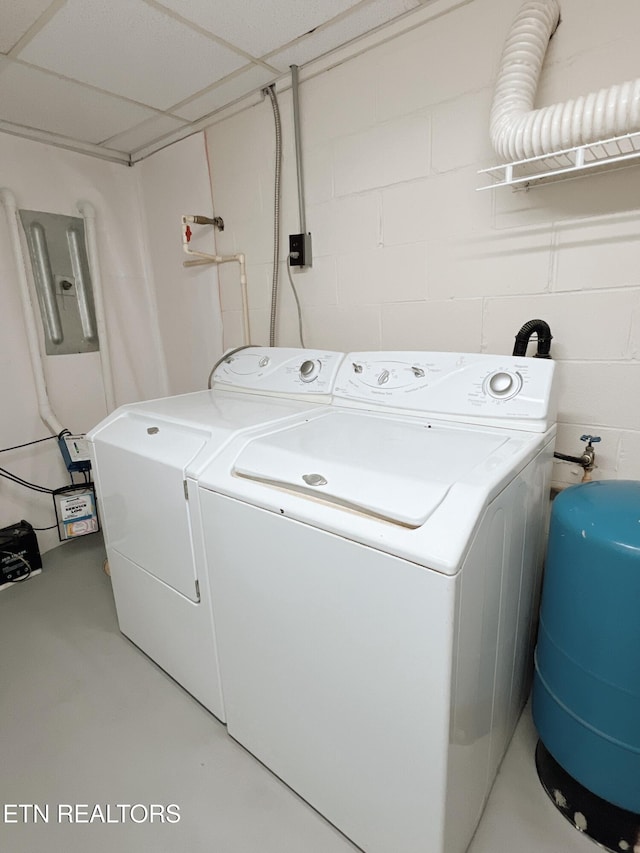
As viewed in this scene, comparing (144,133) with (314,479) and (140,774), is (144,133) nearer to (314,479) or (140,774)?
(314,479)

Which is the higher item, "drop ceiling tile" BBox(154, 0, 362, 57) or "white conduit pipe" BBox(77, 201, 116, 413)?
"drop ceiling tile" BBox(154, 0, 362, 57)

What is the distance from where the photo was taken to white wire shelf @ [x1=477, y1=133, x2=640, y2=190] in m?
1.04

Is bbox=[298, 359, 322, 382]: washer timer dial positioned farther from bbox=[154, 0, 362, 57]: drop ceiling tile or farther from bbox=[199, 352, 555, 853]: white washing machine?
bbox=[154, 0, 362, 57]: drop ceiling tile

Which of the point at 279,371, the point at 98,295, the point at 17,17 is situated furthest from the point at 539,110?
the point at 98,295

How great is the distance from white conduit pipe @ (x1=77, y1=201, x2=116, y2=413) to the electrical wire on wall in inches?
41.9

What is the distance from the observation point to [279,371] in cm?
172

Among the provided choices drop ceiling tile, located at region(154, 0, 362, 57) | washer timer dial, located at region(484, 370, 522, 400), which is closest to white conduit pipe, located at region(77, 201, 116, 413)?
drop ceiling tile, located at region(154, 0, 362, 57)

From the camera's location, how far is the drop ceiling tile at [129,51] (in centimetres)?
139

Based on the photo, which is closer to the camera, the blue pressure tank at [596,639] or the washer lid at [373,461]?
the washer lid at [373,461]

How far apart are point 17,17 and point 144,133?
902mm

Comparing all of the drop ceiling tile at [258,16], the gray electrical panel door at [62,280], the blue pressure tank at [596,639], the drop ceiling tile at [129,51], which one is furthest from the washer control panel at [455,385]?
the gray electrical panel door at [62,280]

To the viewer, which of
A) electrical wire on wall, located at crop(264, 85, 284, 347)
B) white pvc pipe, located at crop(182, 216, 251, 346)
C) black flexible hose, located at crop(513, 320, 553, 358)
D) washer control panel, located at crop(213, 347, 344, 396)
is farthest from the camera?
white pvc pipe, located at crop(182, 216, 251, 346)

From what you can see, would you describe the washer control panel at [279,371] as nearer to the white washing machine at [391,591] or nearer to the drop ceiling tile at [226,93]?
the white washing machine at [391,591]

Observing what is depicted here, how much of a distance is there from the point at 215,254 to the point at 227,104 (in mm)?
655
